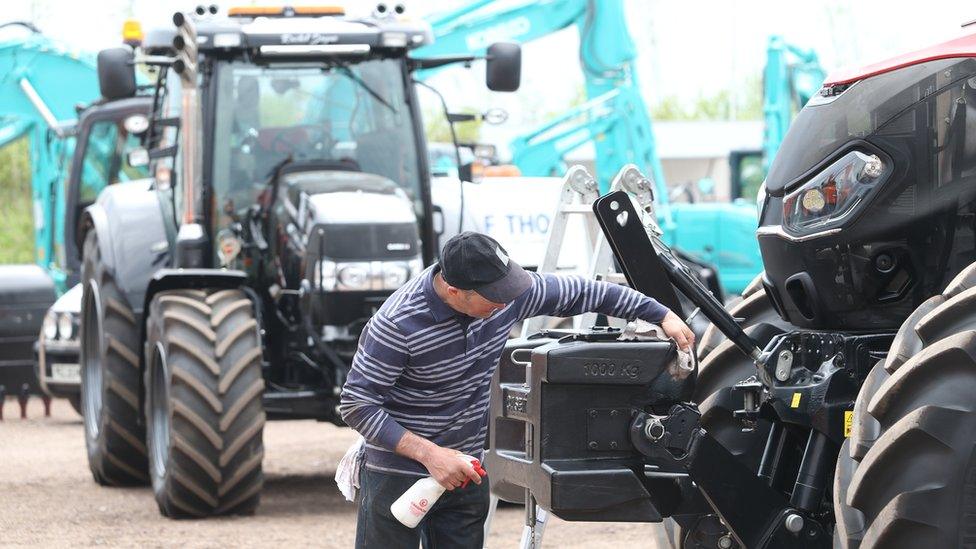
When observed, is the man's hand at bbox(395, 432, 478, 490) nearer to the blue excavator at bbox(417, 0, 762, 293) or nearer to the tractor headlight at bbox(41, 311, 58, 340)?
the tractor headlight at bbox(41, 311, 58, 340)

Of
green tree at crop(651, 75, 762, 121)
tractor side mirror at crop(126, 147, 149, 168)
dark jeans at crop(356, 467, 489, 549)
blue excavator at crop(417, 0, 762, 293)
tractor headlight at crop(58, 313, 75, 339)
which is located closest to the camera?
dark jeans at crop(356, 467, 489, 549)

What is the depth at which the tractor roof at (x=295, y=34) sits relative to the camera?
9.13 metres

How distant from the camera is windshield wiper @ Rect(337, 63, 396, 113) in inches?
370

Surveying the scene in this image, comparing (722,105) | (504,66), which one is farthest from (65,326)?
(722,105)

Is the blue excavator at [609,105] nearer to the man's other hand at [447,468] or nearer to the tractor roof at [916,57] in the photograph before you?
the tractor roof at [916,57]

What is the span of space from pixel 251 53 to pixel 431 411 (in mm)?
Result: 4738

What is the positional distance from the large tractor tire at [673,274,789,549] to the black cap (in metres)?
1.02

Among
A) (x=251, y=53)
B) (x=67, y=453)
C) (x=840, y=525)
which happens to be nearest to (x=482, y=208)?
(x=251, y=53)

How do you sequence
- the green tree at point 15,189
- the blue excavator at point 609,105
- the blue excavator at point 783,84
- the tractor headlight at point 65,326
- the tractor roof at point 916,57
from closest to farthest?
the tractor roof at point 916,57 → the tractor headlight at point 65,326 → the blue excavator at point 609,105 → the blue excavator at point 783,84 → the green tree at point 15,189

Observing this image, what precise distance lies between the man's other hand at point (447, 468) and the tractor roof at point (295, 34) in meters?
4.82

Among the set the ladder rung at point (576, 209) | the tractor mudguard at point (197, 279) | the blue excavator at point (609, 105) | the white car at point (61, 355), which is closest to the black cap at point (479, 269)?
the ladder rung at point (576, 209)

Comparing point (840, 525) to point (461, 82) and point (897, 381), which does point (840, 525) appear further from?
point (461, 82)

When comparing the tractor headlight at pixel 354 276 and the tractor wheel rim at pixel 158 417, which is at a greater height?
the tractor headlight at pixel 354 276

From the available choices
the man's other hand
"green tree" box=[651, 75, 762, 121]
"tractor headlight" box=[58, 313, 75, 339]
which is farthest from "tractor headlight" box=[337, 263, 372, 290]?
"green tree" box=[651, 75, 762, 121]
